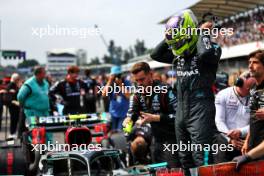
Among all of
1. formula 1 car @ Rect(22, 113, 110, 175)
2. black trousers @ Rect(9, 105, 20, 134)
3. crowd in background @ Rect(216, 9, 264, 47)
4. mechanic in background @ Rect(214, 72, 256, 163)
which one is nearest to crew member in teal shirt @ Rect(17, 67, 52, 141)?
formula 1 car @ Rect(22, 113, 110, 175)

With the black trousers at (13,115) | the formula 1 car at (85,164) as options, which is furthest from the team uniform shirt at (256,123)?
the black trousers at (13,115)

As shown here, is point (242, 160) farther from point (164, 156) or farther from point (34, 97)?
point (34, 97)

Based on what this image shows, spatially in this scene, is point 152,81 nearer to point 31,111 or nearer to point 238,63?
point 31,111

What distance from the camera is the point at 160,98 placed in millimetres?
4746

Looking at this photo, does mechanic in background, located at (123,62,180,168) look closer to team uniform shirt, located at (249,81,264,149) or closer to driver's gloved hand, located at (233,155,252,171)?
team uniform shirt, located at (249,81,264,149)

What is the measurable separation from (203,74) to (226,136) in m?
1.30

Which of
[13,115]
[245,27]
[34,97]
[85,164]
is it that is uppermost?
[245,27]

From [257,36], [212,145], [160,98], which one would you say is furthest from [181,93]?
[257,36]

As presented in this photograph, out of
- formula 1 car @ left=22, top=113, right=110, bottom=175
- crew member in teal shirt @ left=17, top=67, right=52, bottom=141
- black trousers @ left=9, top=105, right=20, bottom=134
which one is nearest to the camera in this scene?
formula 1 car @ left=22, top=113, right=110, bottom=175

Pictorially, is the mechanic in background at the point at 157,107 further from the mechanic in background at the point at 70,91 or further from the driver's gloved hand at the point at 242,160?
the mechanic in background at the point at 70,91

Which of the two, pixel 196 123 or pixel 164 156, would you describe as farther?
pixel 164 156

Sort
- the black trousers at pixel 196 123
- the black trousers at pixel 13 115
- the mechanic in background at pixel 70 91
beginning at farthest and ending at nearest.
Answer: the black trousers at pixel 13 115
the mechanic in background at pixel 70 91
the black trousers at pixel 196 123

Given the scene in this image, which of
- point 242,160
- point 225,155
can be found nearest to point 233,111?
point 225,155

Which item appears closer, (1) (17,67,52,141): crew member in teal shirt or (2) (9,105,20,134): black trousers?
(1) (17,67,52,141): crew member in teal shirt
